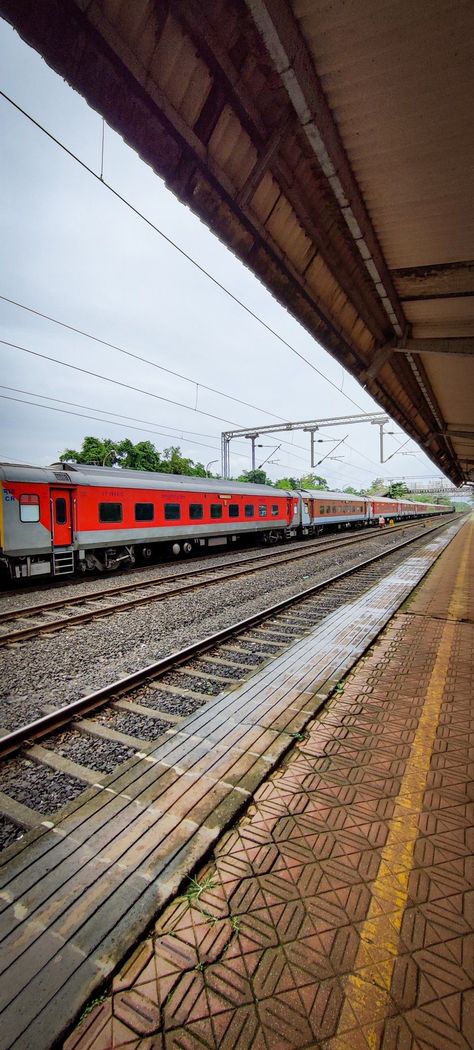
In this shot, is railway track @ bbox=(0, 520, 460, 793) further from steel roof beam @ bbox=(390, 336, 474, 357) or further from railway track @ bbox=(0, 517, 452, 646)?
steel roof beam @ bbox=(390, 336, 474, 357)

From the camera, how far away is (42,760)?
3.38 metres

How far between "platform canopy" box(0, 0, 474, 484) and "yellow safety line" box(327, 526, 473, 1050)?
4.24 metres

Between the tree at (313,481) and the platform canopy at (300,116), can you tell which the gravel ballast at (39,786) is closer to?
the platform canopy at (300,116)

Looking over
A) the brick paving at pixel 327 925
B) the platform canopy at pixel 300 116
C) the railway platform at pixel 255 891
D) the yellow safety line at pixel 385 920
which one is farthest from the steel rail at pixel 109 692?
the platform canopy at pixel 300 116

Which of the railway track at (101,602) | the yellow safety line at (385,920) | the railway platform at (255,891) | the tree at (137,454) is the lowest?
the railway track at (101,602)

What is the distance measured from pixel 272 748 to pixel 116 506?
10.1 m

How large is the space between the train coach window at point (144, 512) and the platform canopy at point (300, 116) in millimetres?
9167

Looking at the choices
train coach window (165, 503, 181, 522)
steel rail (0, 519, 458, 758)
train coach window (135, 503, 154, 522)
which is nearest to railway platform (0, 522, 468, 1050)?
steel rail (0, 519, 458, 758)

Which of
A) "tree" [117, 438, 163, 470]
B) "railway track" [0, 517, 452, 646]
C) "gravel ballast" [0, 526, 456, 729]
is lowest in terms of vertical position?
"gravel ballast" [0, 526, 456, 729]

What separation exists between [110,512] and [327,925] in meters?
11.3

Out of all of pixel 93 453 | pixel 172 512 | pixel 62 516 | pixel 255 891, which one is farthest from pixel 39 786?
pixel 93 453

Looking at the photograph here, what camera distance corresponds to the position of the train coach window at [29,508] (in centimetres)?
998

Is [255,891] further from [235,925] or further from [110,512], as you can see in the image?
[110,512]

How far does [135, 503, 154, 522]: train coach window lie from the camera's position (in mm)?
13008
